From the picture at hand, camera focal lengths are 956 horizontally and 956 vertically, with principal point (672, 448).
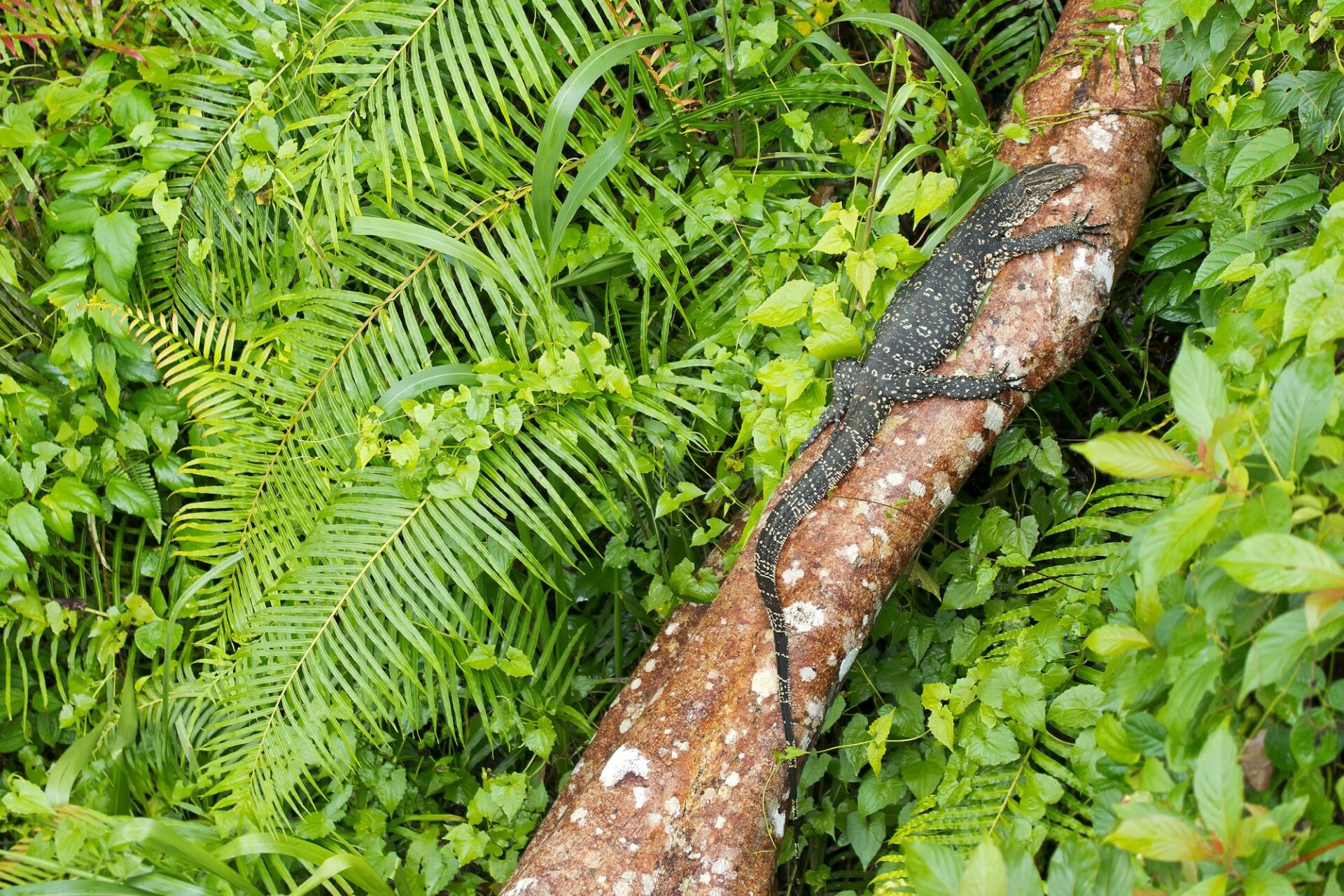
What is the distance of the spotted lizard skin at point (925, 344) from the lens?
2834 millimetres

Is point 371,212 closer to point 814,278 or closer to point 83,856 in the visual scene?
point 814,278

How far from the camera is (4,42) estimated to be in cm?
362

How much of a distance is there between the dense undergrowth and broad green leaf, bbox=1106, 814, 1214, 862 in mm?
786

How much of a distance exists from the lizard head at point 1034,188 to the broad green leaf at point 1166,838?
6.91 feet

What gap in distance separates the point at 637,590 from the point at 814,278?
1328 mm

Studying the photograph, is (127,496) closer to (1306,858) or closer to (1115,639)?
(1115,639)

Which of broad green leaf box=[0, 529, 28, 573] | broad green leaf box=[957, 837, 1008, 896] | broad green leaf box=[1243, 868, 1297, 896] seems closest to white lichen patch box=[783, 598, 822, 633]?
broad green leaf box=[957, 837, 1008, 896]

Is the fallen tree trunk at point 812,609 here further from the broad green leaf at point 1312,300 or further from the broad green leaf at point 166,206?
the broad green leaf at point 166,206

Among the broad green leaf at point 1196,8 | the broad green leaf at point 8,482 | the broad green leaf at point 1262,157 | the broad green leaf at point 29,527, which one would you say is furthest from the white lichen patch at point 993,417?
the broad green leaf at point 8,482

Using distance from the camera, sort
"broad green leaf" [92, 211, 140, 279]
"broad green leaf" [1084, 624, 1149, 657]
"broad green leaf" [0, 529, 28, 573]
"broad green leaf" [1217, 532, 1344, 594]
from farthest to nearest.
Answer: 1. "broad green leaf" [92, 211, 140, 279]
2. "broad green leaf" [0, 529, 28, 573]
3. "broad green leaf" [1084, 624, 1149, 657]
4. "broad green leaf" [1217, 532, 1344, 594]

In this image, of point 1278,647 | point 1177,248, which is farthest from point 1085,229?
point 1278,647

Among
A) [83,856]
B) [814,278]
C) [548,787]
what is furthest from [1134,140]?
[83,856]

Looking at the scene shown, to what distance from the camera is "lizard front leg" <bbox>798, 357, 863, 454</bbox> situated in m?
3.03

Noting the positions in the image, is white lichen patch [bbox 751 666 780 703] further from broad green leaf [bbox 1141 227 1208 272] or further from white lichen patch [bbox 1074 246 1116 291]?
broad green leaf [bbox 1141 227 1208 272]
